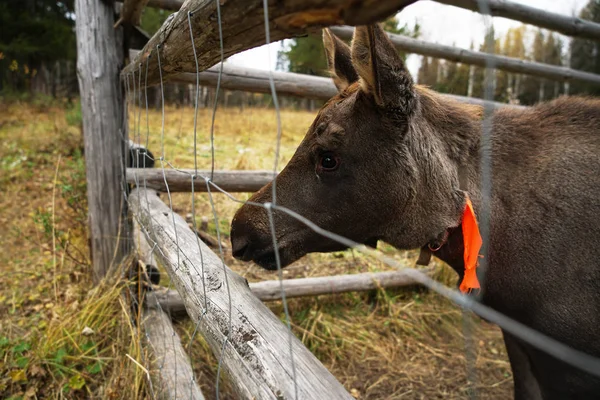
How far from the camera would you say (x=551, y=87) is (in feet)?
82.9

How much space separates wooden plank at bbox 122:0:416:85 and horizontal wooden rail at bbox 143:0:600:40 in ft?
7.24

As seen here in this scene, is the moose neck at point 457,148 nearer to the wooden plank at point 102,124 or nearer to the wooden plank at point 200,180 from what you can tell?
the wooden plank at point 200,180

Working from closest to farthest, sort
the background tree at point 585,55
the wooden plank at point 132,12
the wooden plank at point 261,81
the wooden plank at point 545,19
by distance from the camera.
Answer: the wooden plank at point 132,12, the wooden plank at point 261,81, the wooden plank at point 545,19, the background tree at point 585,55

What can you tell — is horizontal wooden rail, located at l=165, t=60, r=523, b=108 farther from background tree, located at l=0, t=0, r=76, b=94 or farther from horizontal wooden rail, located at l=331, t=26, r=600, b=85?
background tree, located at l=0, t=0, r=76, b=94

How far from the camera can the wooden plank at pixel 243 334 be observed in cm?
105

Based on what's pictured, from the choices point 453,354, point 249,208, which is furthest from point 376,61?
point 453,354

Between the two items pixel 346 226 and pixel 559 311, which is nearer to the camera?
pixel 559 311

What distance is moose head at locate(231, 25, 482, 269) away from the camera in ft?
6.32

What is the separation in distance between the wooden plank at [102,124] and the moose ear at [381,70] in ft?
7.27

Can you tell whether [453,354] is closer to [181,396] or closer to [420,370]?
[420,370]

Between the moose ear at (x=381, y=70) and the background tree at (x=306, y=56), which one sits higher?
the background tree at (x=306, y=56)

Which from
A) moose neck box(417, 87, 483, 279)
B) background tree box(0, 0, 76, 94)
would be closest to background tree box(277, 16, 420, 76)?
moose neck box(417, 87, 483, 279)

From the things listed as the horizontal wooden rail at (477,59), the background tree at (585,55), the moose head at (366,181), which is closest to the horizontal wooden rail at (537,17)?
the horizontal wooden rail at (477,59)

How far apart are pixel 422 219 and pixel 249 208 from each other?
0.88 m
